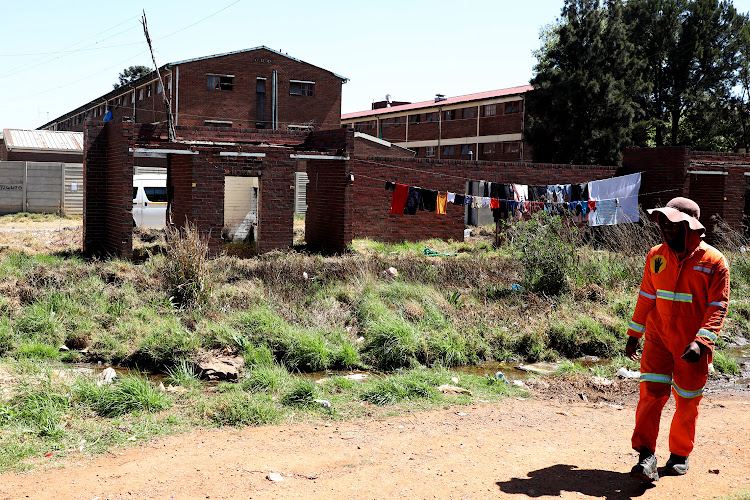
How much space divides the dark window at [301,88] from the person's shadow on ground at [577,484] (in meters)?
33.4

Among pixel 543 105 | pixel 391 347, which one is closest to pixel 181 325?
pixel 391 347

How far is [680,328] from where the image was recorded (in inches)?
189

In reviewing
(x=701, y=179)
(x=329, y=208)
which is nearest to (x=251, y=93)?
(x=329, y=208)

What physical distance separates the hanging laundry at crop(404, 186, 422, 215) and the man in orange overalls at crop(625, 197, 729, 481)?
13.5 metres

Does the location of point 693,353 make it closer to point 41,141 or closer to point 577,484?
point 577,484

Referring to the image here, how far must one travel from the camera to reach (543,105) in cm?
3262

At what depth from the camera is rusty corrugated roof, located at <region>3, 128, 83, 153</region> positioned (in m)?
34.3

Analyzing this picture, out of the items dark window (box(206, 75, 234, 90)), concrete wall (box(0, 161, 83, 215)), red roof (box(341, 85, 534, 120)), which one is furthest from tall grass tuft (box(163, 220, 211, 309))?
red roof (box(341, 85, 534, 120))

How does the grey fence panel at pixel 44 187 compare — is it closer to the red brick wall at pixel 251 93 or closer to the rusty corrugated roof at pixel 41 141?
the red brick wall at pixel 251 93

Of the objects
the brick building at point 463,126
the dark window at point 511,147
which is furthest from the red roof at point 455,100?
the dark window at point 511,147

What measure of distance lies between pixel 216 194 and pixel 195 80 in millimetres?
20221

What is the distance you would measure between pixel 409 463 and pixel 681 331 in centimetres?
220

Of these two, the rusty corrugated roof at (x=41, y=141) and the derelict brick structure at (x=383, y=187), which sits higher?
the rusty corrugated roof at (x=41, y=141)

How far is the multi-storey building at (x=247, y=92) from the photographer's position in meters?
33.9
